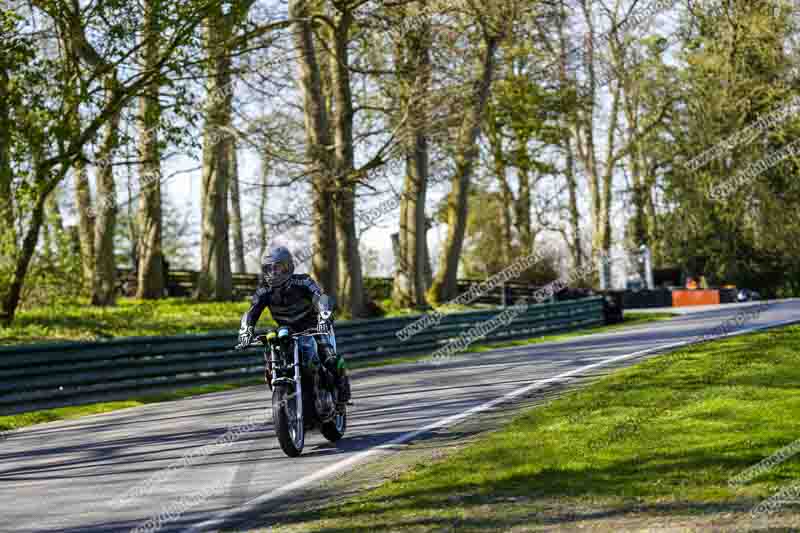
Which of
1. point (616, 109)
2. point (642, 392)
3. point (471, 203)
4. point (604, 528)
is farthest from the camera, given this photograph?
point (471, 203)

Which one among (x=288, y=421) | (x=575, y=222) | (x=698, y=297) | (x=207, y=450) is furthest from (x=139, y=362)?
(x=575, y=222)

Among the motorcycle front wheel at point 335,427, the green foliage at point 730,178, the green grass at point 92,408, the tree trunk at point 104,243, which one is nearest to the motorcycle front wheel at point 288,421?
the motorcycle front wheel at point 335,427

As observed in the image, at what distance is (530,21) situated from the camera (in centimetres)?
3180

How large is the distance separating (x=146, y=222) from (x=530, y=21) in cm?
1316

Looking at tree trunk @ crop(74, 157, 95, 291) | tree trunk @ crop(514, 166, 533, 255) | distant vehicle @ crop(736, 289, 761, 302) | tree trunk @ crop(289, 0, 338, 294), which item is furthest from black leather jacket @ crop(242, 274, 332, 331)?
tree trunk @ crop(514, 166, 533, 255)

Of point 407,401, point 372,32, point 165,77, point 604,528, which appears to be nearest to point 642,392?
point 407,401

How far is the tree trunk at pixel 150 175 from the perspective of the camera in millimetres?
20328

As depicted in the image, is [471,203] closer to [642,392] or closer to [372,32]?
[372,32]

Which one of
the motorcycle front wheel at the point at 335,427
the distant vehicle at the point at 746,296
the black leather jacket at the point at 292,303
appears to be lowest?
the motorcycle front wheel at the point at 335,427

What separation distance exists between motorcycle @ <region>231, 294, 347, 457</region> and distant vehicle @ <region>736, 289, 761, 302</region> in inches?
1578

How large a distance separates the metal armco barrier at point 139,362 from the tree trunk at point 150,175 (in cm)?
495

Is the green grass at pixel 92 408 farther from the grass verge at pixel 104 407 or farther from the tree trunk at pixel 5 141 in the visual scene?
the tree trunk at pixel 5 141

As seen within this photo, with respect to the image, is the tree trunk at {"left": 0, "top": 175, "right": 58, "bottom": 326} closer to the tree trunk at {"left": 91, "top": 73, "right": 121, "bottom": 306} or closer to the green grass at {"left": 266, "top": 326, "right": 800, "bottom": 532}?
the tree trunk at {"left": 91, "top": 73, "right": 121, "bottom": 306}

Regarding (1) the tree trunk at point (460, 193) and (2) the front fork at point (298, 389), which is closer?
(2) the front fork at point (298, 389)
